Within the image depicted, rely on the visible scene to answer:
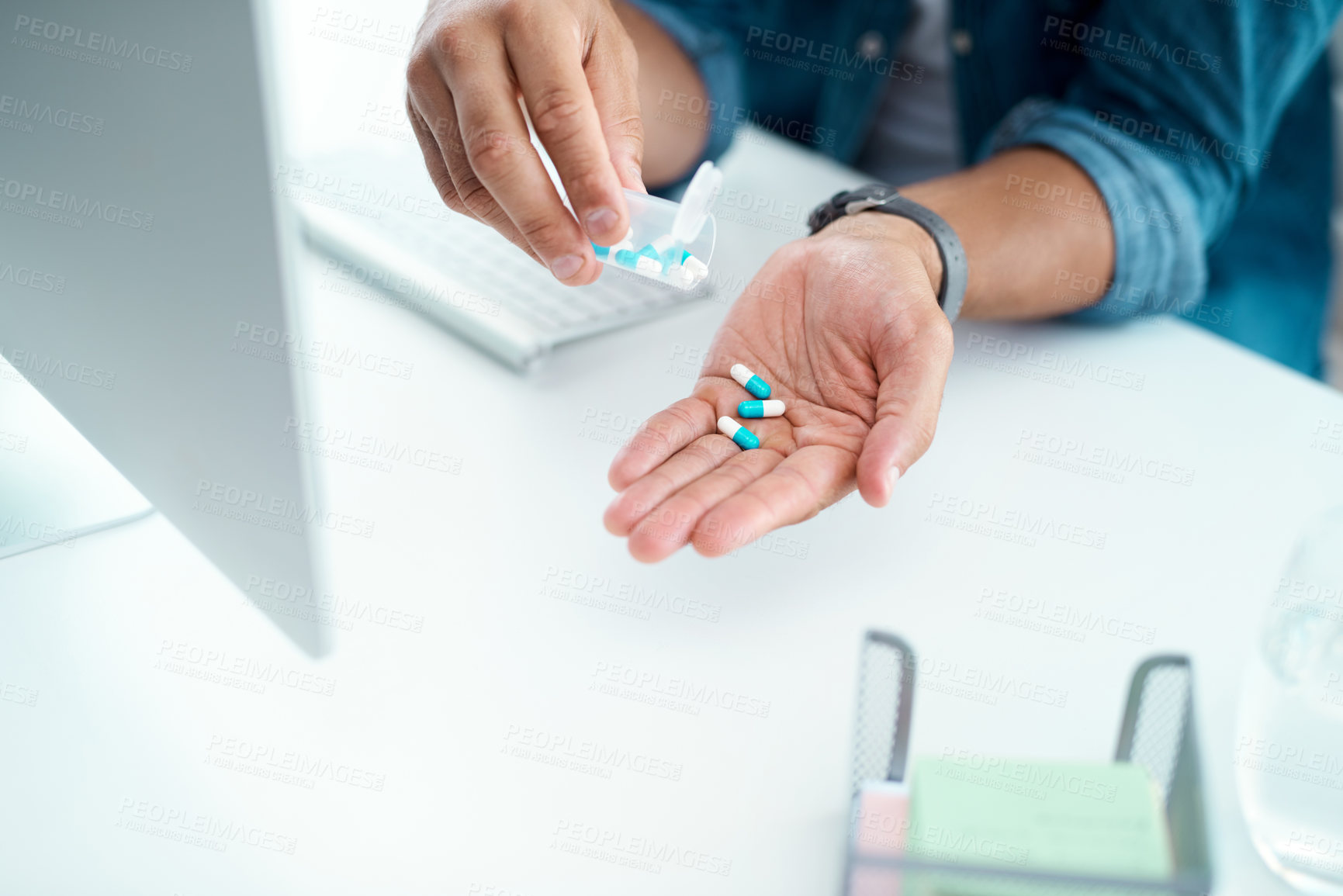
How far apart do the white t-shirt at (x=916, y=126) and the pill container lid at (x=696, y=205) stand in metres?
1.09

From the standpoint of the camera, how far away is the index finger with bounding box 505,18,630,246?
0.75 metres

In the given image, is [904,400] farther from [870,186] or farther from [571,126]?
[870,186]

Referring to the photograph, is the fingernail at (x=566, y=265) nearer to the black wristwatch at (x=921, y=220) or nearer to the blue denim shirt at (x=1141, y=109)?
the black wristwatch at (x=921, y=220)

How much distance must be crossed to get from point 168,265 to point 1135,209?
1222mm

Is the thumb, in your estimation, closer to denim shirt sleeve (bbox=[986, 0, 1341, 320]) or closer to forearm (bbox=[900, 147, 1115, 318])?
forearm (bbox=[900, 147, 1115, 318])

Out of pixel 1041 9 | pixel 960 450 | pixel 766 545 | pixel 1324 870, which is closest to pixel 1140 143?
pixel 1041 9

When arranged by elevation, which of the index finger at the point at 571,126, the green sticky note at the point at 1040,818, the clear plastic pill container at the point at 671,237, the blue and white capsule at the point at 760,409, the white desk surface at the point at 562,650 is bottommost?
the white desk surface at the point at 562,650

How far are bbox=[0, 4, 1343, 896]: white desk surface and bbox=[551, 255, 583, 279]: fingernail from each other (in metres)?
0.24

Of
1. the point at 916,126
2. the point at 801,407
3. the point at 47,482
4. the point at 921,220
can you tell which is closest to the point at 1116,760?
the point at 801,407

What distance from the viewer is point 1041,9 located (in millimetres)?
1572

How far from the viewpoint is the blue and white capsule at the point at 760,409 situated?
896 mm

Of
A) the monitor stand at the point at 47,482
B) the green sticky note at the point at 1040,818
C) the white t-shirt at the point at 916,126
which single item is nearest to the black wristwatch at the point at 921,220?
the green sticky note at the point at 1040,818

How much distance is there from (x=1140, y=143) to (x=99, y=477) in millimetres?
1423

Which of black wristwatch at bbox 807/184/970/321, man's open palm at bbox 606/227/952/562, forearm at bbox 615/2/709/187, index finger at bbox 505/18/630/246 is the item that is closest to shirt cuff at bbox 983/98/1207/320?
black wristwatch at bbox 807/184/970/321
